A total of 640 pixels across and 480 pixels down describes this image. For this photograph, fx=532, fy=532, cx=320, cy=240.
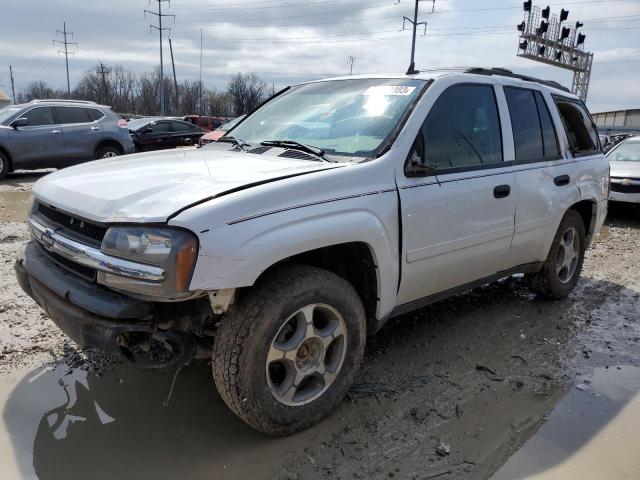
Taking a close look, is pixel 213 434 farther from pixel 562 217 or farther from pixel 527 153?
pixel 562 217

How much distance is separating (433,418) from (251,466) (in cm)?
103

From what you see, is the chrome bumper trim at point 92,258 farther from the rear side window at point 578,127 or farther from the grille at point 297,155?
the rear side window at point 578,127

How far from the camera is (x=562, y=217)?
441 centimetres

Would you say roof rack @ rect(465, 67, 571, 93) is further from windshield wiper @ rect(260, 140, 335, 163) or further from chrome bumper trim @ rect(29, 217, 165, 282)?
chrome bumper trim @ rect(29, 217, 165, 282)

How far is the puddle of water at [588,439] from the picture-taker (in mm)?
2551

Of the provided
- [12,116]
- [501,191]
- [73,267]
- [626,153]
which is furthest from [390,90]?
[12,116]

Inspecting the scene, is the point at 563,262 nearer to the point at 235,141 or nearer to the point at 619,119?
the point at 235,141

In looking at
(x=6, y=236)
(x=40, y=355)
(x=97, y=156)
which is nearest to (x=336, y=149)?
(x=40, y=355)

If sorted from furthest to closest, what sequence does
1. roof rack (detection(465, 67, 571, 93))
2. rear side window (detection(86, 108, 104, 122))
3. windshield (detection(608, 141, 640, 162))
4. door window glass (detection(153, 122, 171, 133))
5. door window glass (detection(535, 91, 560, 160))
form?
door window glass (detection(153, 122, 171, 133)) < rear side window (detection(86, 108, 104, 122)) < windshield (detection(608, 141, 640, 162)) < door window glass (detection(535, 91, 560, 160)) < roof rack (detection(465, 67, 571, 93))

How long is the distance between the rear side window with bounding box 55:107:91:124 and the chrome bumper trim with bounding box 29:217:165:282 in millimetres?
10271

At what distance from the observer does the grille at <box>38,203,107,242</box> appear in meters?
2.43

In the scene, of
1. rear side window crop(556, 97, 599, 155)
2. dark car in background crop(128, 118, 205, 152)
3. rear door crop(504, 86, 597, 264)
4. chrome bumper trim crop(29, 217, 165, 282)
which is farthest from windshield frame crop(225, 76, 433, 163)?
dark car in background crop(128, 118, 205, 152)

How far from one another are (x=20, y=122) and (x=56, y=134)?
714mm

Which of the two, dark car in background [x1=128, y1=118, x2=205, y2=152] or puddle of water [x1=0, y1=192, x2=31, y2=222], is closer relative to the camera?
puddle of water [x1=0, y1=192, x2=31, y2=222]
